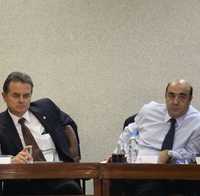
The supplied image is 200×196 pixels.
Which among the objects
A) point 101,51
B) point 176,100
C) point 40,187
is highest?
point 101,51

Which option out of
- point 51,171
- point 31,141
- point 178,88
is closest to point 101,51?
point 178,88

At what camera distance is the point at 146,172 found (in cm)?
304

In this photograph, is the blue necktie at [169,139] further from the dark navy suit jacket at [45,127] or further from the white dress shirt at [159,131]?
the dark navy suit jacket at [45,127]

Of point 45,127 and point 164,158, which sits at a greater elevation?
point 45,127

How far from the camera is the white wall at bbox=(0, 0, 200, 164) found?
15.6 ft

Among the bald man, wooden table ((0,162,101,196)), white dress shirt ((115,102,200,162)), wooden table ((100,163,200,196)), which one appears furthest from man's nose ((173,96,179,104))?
wooden table ((0,162,101,196))

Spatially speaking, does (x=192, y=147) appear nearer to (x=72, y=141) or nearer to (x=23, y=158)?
(x=72, y=141)

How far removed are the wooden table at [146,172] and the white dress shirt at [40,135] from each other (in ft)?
3.08

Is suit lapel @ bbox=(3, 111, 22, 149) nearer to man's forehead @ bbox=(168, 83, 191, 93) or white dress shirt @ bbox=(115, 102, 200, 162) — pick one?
white dress shirt @ bbox=(115, 102, 200, 162)

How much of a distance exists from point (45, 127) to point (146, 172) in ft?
3.80

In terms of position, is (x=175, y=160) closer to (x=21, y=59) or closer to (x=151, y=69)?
(x=151, y=69)

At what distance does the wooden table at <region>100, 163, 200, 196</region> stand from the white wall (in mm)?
1729

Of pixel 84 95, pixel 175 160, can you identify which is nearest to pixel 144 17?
pixel 84 95

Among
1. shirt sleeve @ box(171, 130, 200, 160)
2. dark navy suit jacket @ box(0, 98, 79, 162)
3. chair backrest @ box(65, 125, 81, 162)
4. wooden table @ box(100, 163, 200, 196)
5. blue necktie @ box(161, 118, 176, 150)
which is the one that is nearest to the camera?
wooden table @ box(100, 163, 200, 196)
